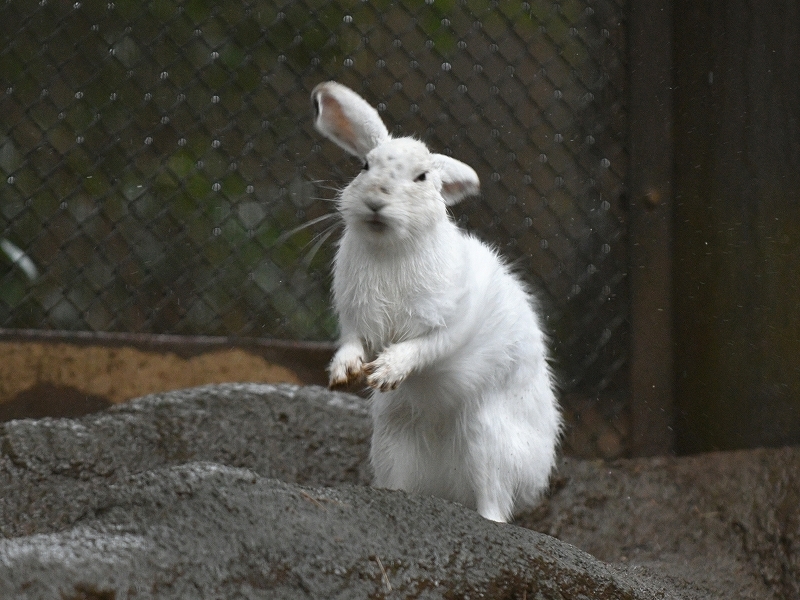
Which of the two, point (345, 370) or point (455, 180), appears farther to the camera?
point (455, 180)

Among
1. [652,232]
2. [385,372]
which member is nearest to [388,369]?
[385,372]

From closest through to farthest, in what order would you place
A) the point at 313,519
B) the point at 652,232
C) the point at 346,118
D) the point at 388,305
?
1. the point at 313,519
2. the point at 388,305
3. the point at 346,118
4. the point at 652,232

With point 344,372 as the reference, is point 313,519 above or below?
below

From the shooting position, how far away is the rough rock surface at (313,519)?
249 centimetres

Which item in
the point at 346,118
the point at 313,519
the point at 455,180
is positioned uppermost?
the point at 346,118

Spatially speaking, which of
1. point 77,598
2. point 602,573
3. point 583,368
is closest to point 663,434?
point 583,368

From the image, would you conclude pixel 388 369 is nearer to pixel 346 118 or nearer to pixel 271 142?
pixel 346 118

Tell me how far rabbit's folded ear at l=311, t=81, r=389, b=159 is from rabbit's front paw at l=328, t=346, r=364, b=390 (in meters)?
0.83

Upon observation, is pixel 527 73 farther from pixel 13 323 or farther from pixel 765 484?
pixel 13 323

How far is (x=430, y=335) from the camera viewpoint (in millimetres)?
3492

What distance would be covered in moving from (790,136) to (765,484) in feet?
5.12

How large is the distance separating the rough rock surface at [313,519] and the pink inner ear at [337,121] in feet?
4.22

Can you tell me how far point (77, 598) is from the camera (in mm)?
2266

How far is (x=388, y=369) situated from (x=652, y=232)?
2.47m
